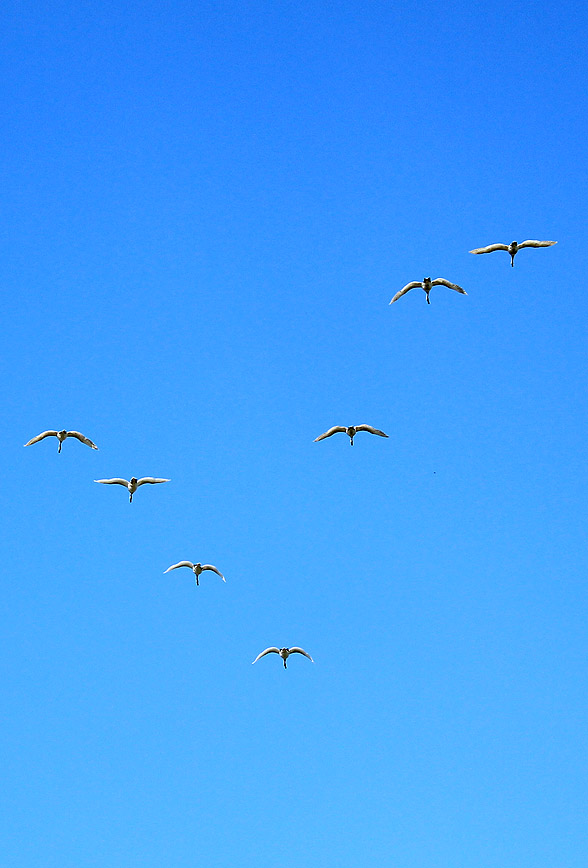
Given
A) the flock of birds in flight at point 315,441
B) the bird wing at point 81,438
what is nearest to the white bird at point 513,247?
the flock of birds in flight at point 315,441

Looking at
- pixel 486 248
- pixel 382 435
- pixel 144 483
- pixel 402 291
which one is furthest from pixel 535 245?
pixel 144 483

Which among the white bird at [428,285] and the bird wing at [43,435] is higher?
the white bird at [428,285]

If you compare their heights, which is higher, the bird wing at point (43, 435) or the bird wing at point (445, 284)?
the bird wing at point (445, 284)

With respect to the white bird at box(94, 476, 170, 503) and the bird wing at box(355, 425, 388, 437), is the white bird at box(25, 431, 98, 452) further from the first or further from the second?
the bird wing at box(355, 425, 388, 437)

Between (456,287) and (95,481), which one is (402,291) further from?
(95,481)

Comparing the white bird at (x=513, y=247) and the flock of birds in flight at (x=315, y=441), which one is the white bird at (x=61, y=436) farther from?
the white bird at (x=513, y=247)

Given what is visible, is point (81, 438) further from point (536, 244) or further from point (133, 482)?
point (536, 244)

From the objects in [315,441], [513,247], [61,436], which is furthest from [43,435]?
[513,247]

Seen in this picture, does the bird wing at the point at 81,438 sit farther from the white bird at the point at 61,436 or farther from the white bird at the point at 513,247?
the white bird at the point at 513,247

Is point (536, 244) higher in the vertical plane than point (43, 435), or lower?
higher

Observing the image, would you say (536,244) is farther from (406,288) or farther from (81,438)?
(81,438)

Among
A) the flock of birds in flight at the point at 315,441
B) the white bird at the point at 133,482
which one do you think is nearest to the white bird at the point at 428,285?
the flock of birds in flight at the point at 315,441

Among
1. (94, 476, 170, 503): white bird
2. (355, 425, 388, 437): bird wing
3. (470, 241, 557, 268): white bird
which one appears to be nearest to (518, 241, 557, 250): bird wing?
(470, 241, 557, 268): white bird

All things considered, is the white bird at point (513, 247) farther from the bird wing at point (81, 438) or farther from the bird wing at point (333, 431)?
the bird wing at point (81, 438)
